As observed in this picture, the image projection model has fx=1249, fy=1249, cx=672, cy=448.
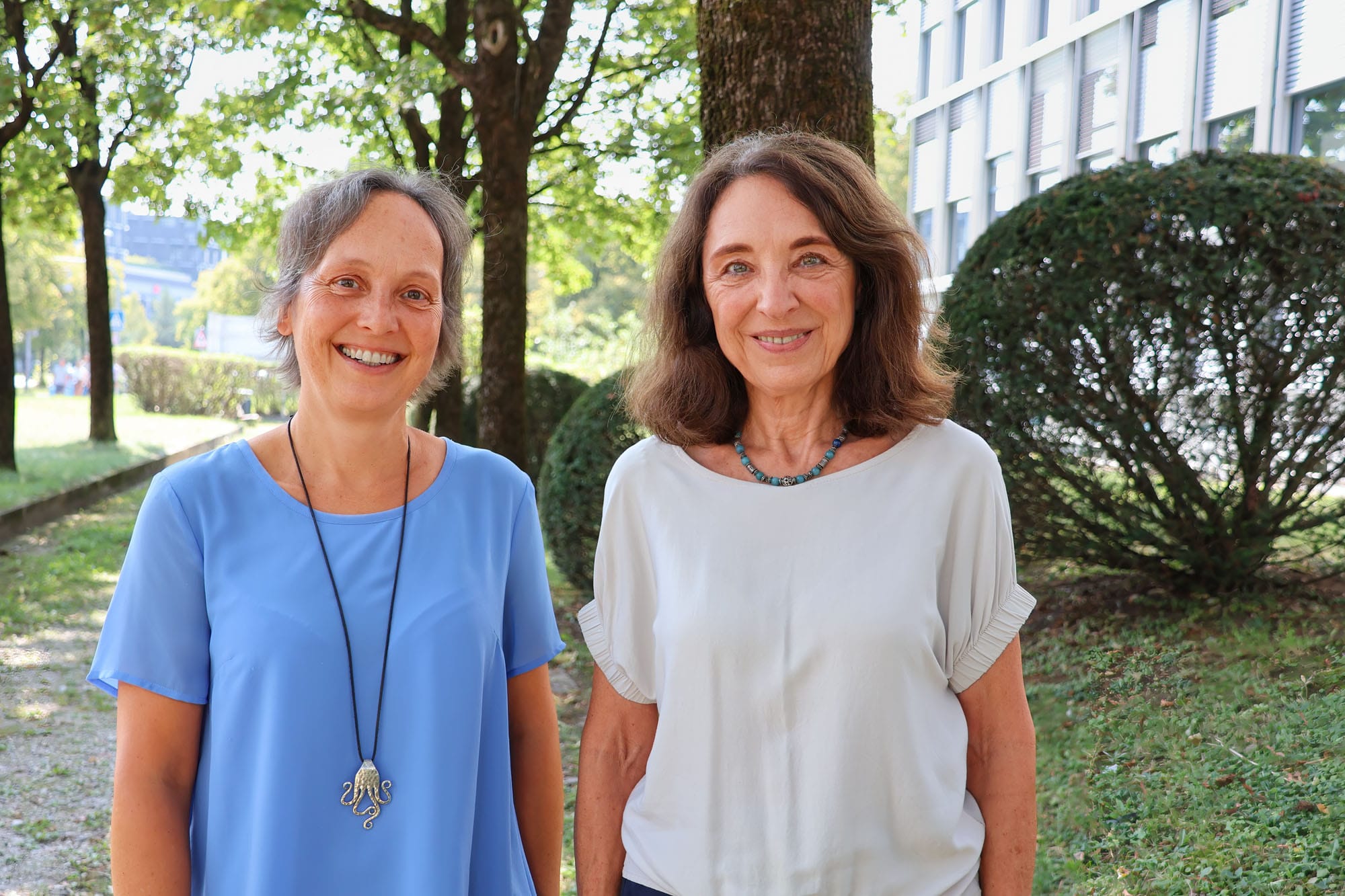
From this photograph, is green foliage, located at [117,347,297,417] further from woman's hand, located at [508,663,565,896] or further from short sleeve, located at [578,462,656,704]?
short sleeve, located at [578,462,656,704]

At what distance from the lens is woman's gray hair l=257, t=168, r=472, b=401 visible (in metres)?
2.31

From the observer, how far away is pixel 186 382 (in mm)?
36719

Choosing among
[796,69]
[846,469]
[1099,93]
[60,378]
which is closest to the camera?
[846,469]

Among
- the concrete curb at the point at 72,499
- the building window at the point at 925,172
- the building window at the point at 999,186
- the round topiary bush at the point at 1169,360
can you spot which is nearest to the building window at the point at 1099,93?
the building window at the point at 999,186

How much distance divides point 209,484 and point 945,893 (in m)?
1.48

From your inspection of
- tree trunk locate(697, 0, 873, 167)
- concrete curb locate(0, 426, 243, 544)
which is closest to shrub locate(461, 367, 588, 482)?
concrete curb locate(0, 426, 243, 544)

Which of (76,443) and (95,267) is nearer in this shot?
(95,267)

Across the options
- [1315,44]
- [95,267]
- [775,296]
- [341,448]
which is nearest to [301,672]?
[341,448]

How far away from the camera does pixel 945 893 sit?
217cm

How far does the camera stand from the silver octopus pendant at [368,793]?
2164mm

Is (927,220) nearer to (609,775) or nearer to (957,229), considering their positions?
(957,229)

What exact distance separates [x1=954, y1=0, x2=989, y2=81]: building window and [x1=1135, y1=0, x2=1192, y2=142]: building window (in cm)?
619

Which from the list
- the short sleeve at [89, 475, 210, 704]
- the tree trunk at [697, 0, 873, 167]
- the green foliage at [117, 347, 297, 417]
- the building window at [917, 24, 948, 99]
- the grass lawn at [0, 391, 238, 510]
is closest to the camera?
the short sleeve at [89, 475, 210, 704]

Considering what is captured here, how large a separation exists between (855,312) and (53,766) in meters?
5.13
